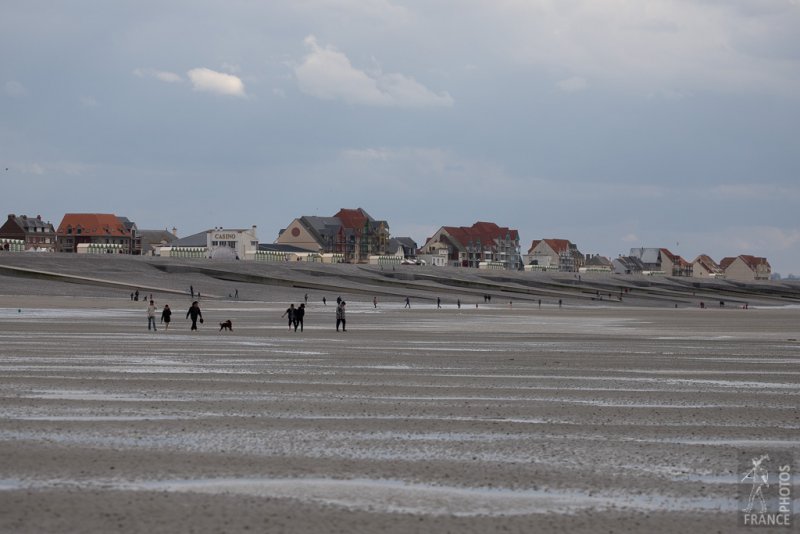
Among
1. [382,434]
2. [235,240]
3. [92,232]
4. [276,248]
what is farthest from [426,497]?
[92,232]

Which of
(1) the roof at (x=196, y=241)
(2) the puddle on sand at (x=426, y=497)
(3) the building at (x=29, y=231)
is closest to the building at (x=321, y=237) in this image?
(1) the roof at (x=196, y=241)

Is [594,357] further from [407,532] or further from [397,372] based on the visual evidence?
[407,532]

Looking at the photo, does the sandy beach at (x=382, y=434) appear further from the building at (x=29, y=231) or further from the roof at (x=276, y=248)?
the building at (x=29, y=231)

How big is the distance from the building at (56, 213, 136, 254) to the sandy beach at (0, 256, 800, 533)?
157 metres

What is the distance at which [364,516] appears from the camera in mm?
9359

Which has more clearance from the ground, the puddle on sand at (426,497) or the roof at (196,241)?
the roof at (196,241)

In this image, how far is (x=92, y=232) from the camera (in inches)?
7269

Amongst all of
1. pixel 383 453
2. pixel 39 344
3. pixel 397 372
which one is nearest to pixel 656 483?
pixel 383 453

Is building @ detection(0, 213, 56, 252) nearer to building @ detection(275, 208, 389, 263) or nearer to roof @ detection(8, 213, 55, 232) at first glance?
roof @ detection(8, 213, 55, 232)

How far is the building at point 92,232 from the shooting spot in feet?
606

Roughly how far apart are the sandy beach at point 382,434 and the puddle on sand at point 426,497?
0.04 meters

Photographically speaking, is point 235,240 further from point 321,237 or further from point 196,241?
point 321,237

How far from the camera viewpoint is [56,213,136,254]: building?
185 meters

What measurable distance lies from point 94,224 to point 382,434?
17982 centimetres
